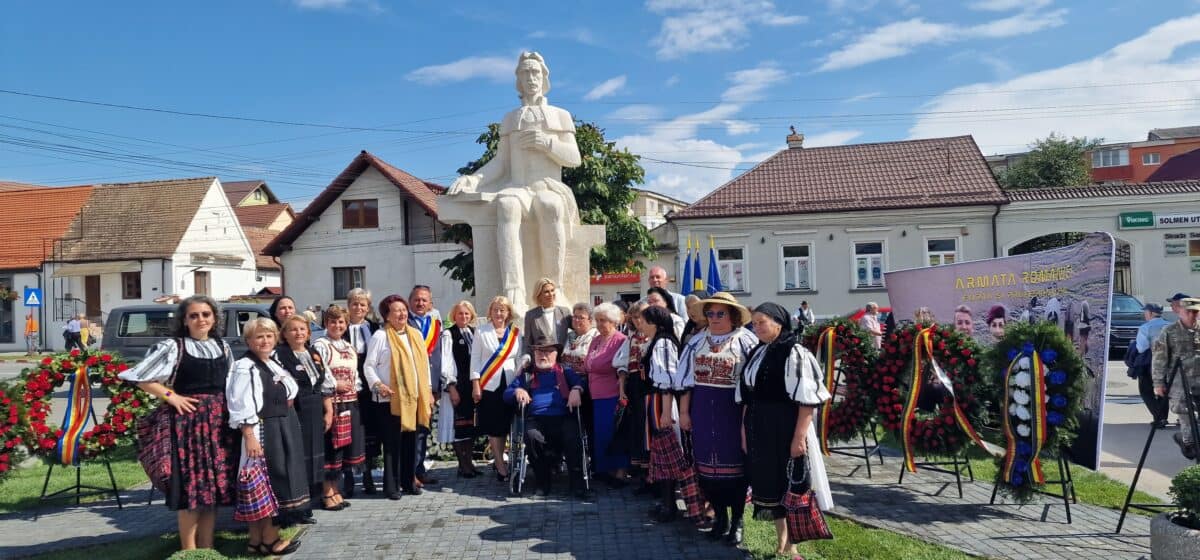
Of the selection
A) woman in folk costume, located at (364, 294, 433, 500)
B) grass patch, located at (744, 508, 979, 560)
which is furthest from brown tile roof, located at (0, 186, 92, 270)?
grass patch, located at (744, 508, 979, 560)

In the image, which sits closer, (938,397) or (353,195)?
(938,397)

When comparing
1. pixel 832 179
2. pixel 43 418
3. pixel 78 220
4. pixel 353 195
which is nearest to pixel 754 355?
pixel 43 418

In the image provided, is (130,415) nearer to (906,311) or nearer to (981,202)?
(906,311)

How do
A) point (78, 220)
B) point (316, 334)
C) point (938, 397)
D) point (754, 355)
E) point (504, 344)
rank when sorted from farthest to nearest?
point (78, 220) → point (316, 334) → point (504, 344) → point (938, 397) → point (754, 355)

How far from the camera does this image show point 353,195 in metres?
29.5

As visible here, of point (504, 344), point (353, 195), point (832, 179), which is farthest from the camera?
point (353, 195)

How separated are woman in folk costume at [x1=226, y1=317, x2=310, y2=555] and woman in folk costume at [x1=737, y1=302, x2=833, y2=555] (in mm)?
2670

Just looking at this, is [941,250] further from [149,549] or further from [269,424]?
[149,549]

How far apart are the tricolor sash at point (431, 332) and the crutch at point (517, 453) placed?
95 centimetres

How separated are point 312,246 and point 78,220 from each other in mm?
10352

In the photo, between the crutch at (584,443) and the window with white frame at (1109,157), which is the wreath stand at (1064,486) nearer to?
the crutch at (584,443)

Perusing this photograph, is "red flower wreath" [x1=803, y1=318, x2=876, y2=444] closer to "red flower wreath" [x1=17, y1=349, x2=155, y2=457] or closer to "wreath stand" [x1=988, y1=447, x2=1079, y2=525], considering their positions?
"wreath stand" [x1=988, y1=447, x2=1079, y2=525]

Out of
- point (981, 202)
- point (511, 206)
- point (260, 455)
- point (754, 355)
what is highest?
point (981, 202)

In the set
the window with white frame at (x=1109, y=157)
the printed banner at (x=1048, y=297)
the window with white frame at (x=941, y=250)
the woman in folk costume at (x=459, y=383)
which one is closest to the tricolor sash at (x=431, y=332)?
the woman in folk costume at (x=459, y=383)
